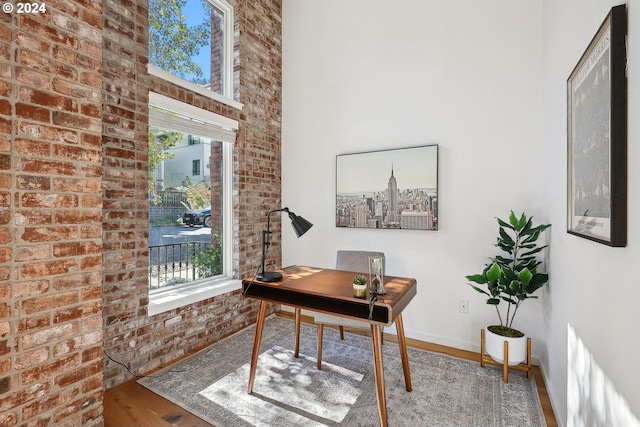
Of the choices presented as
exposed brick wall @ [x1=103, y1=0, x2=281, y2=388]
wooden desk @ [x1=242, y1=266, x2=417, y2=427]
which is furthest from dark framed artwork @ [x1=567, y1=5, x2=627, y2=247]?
exposed brick wall @ [x1=103, y1=0, x2=281, y2=388]

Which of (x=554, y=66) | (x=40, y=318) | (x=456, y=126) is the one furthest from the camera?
(x=456, y=126)

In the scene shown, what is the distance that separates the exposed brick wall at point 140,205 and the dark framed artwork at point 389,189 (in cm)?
101

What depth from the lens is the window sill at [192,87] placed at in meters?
2.44

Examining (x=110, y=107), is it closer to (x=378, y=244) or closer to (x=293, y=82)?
(x=293, y=82)

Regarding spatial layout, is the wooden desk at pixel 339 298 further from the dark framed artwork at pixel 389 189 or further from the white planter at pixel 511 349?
the dark framed artwork at pixel 389 189

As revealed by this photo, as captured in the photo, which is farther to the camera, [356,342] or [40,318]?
[356,342]

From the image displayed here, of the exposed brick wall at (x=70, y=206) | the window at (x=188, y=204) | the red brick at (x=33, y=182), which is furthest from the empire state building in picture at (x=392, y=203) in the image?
the red brick at (x=33, y=182)

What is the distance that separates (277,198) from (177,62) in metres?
1.73

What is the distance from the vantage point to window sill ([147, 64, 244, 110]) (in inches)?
96.1

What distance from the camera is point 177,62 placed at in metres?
2.74

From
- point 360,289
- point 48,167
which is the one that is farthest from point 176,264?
point 360,289

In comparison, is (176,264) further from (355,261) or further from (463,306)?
(463,306)

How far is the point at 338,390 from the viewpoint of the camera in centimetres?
218

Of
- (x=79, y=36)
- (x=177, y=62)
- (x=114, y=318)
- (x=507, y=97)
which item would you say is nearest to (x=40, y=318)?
(x=114, y=318)
